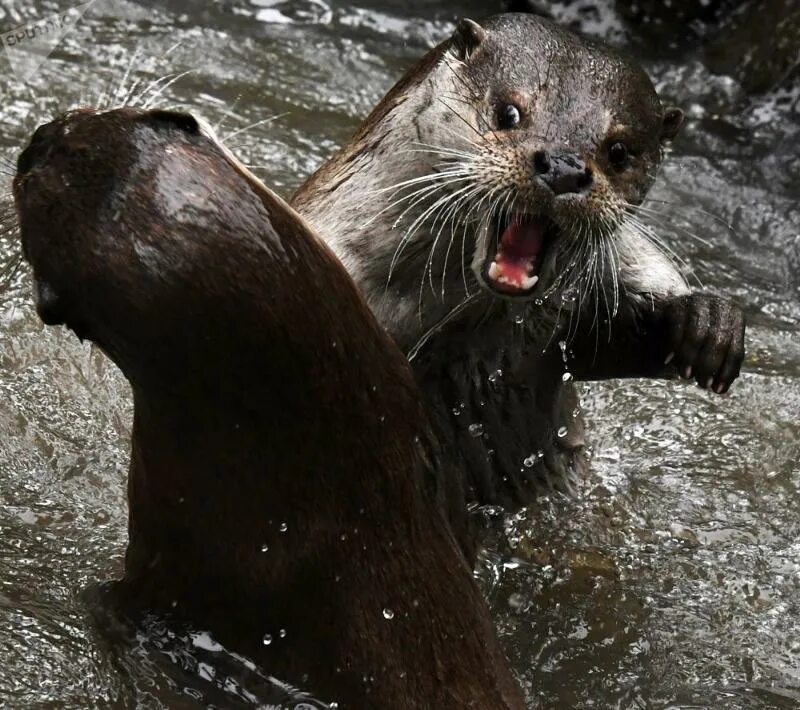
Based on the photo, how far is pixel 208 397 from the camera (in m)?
1.88

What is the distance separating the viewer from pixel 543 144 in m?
2.84

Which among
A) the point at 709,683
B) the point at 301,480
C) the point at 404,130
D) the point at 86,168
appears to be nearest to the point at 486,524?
the point at 709,683

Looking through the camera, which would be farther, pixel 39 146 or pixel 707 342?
pixel 707 342

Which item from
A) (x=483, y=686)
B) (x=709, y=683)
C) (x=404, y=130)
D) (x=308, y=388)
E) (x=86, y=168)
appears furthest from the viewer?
(x=404, y=130)

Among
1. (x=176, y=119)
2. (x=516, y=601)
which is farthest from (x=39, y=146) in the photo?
(x=516, y=601)

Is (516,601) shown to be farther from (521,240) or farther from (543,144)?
(543,144)

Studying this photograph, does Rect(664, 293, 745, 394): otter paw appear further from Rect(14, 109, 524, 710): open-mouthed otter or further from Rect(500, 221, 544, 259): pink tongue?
Rect(14, 109, 524, 710): open-mouthed otter

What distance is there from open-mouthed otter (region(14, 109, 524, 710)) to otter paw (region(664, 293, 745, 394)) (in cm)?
104

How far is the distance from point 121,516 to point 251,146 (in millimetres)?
2265

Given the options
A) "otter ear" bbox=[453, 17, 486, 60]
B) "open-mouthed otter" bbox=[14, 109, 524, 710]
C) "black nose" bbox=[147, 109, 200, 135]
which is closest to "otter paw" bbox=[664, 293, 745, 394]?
"otter ear" bbox=[453, 17, 486, 60]

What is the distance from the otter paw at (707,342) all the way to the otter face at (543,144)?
0.19 meters

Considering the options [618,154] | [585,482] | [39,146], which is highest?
[39,146]

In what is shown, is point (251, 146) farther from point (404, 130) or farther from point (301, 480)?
point (301, 480)

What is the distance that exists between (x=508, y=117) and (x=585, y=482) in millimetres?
1063
